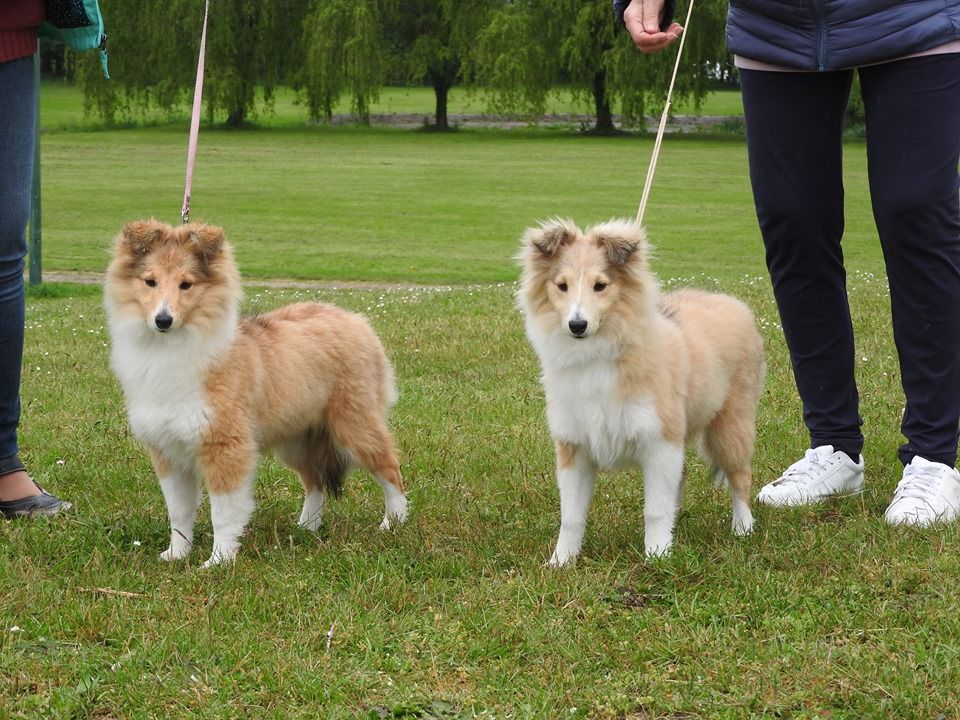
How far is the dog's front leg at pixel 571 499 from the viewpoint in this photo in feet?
15.3

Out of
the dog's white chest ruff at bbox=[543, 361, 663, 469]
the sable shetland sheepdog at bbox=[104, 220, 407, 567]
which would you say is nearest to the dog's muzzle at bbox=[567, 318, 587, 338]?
the dog's white chest ruff at bbox=[543, 361, 663, 469]

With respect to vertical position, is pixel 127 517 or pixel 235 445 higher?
pixel 235 445

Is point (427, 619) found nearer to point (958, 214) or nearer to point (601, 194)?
point (958, 214)

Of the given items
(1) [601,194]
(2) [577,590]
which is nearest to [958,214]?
(2) [577,590]

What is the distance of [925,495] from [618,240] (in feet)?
5.50

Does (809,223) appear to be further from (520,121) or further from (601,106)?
(520,121)

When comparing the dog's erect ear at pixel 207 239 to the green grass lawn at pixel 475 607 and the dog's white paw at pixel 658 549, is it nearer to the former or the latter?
the green grass lawn at pixel 475 607

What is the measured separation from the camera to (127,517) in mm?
5320

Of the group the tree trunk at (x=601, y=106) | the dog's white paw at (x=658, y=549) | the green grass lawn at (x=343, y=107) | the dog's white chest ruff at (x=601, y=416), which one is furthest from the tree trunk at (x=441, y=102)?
the dog's white paw at (x=658, y=549)

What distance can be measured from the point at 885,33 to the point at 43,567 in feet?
12.4

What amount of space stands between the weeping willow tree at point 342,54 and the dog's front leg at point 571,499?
135 ft

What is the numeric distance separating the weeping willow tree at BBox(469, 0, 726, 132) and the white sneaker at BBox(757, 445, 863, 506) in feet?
130

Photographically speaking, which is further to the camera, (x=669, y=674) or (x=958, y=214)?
(x=958, y=214)

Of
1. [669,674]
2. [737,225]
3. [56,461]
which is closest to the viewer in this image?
[669,674]
